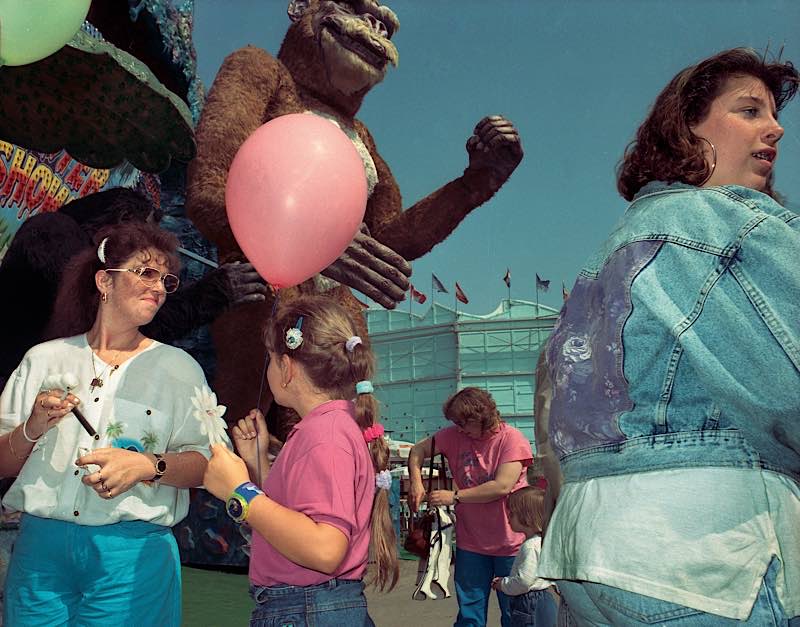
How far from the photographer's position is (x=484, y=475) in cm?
393

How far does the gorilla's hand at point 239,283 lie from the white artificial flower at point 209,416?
6.54 feet

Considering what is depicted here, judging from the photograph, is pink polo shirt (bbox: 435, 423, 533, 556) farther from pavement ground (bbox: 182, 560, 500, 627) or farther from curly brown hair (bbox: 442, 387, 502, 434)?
pavement ground (bbox: 182, 560, 500, 627)

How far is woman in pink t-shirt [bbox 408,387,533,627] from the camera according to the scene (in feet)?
12.1

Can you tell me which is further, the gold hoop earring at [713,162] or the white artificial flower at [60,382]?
the white artificial flower at [60,382]

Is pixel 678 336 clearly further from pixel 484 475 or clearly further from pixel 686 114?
pixel 484 475

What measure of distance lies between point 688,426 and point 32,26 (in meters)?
2.02

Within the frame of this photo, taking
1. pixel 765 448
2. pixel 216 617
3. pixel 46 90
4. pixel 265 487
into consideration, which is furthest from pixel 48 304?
pixel 765 448

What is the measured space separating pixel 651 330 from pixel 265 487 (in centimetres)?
106

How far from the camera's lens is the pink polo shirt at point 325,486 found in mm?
1656

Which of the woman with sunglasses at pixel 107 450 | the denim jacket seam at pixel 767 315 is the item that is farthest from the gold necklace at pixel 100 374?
the denim jacket seam at pixel 767 315

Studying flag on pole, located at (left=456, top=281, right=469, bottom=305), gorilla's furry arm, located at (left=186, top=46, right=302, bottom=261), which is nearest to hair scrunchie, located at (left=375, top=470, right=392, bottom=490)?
gorilla's furry arm, located at (left=186, top=46, right=302, bottom=261)

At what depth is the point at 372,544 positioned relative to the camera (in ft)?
6.45

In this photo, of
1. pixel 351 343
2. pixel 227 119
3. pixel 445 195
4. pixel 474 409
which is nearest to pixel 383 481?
pixel 351 343

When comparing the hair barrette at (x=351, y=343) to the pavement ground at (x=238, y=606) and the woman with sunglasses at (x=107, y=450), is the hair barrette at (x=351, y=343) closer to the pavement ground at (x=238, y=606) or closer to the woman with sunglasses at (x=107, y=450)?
the woman with sunglasses at (x=107, y=450)
